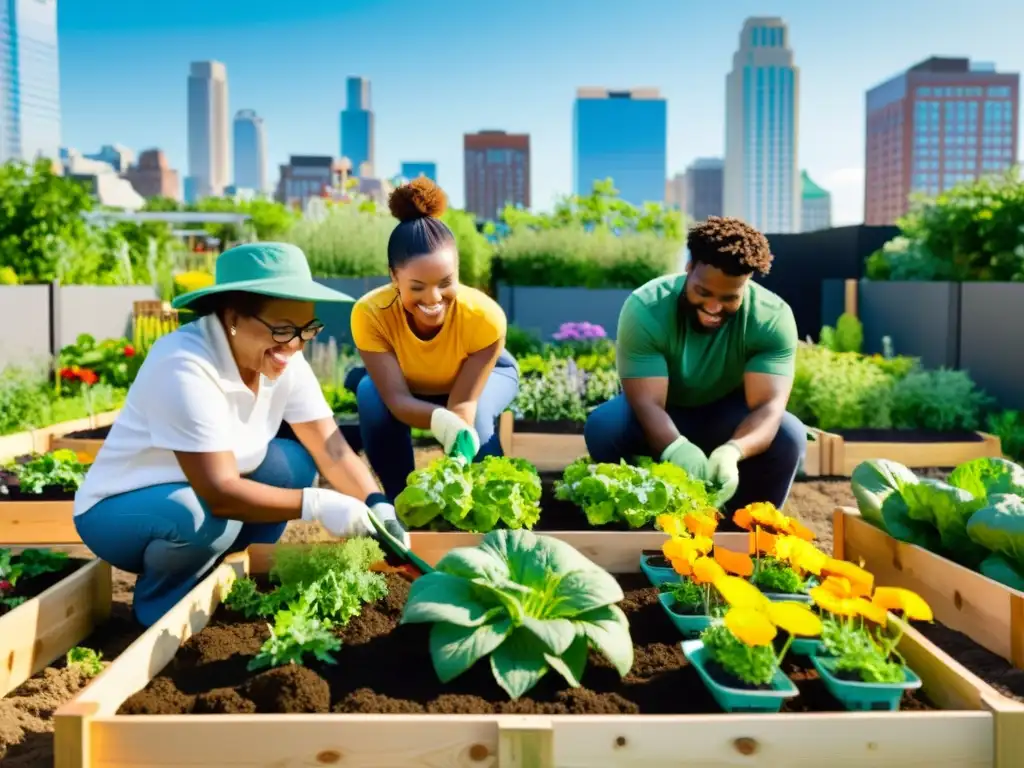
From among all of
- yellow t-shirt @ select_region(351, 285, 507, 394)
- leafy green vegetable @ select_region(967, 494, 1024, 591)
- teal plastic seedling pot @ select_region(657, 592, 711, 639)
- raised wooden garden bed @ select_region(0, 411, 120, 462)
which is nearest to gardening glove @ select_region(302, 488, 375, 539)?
teal plastic seedling pot @ select_region(657, 592, 711, 639)

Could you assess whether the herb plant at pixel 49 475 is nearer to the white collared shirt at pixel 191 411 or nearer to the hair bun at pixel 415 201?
the white collared shirt at pixel 191 411

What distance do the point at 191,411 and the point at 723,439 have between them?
6.51 feet

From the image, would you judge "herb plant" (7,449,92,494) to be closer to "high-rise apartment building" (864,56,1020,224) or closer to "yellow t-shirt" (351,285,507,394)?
"yellow t-shirt" (351,285,507,394)

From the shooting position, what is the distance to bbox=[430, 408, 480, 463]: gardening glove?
336 centimetres

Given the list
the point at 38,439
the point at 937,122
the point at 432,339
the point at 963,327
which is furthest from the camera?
the point at 937,122

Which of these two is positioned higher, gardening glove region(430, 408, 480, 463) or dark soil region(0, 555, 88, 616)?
gardening glove region(430, 408, 480, 463)

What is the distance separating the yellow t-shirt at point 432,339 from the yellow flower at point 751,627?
2077 millimetres

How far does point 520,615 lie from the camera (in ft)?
6.39

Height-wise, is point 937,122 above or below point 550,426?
above

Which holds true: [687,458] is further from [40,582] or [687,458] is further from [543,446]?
[543,446]

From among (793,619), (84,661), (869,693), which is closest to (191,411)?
(84,661)

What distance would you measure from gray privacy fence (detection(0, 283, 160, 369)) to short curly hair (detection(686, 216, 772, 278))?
570 cm

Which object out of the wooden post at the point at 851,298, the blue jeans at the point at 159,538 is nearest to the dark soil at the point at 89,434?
the blue jeans at the point at 159,538

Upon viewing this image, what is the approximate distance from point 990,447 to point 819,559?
399 centimetres
